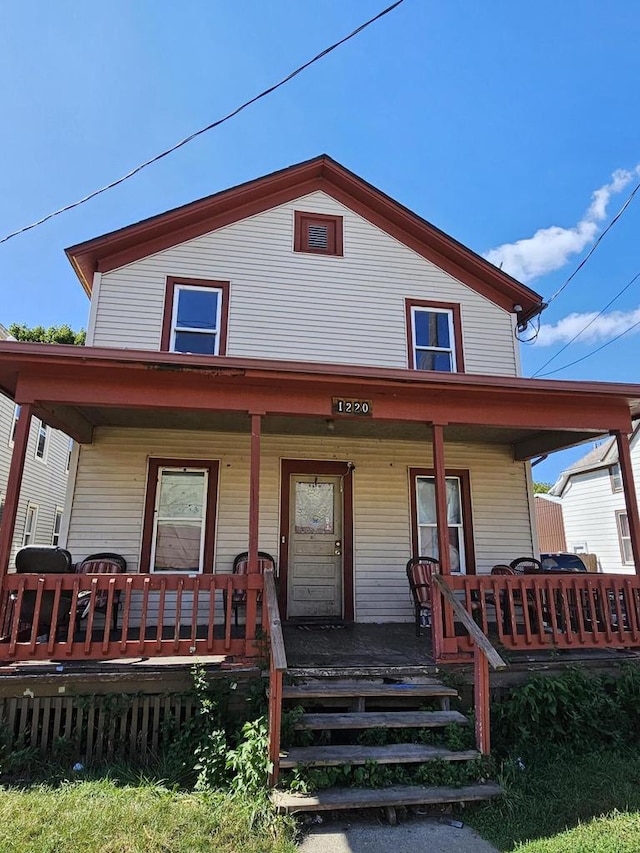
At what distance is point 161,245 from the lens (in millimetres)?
7816

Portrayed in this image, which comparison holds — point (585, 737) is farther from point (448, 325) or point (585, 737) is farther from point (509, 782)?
point (448, 325)

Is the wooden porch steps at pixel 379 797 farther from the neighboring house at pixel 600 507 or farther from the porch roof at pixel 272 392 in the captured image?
the neighboring house at pixel 600 507

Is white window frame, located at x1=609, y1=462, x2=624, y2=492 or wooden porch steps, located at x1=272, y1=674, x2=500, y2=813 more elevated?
white window frame, located at x1=609, y1=462, x2=624, y2=492

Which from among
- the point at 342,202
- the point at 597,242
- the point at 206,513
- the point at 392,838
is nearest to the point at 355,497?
the point at 206,513

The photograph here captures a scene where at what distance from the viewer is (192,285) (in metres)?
7.77

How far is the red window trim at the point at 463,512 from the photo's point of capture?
7660 mm

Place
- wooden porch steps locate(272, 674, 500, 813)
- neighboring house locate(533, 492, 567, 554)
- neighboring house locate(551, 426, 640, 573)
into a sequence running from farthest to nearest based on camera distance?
neighboring house locate(533, 492, 567, 554), neighboring house locate(551, 426, 640, 573), wooden porch steps locate(272, 674, 500, 813)

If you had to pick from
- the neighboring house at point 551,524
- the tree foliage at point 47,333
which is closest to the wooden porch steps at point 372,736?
the neighboring house at point 551,524

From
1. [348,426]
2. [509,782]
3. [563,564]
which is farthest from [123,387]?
[563,564]

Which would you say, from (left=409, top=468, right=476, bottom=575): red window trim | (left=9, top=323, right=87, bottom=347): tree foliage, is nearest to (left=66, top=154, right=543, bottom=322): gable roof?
(left=409, top=468, right=476, bottom=575): red window trim

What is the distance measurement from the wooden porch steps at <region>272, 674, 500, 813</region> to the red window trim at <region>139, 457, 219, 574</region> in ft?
9.53

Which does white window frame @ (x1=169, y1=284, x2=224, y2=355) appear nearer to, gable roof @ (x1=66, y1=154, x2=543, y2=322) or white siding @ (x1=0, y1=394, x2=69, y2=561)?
gable roof @ (x1=66, y1=154, x2=543, y2=322)

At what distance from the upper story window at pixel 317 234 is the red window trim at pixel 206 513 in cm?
378

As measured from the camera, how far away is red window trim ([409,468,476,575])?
25.1ft
